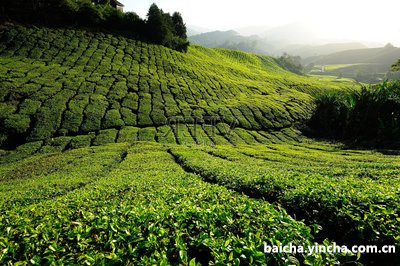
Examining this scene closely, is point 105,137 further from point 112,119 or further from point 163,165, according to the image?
point 163,165

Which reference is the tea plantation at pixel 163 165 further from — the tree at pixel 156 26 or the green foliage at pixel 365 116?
the green foliage at pixel 365 116

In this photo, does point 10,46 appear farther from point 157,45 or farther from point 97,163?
point 97,163

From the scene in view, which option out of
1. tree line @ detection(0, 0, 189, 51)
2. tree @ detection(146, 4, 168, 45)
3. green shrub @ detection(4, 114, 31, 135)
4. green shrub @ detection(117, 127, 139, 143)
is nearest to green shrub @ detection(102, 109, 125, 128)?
green shrub @ detection(117, 127, 139, 143)

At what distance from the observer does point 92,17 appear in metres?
70.5

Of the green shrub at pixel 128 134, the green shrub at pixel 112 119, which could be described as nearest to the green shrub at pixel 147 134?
the green shrub at pixel 128 134

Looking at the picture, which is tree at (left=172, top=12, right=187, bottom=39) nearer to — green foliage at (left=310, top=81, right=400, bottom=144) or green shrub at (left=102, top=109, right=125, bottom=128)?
green shrub at (left=102, top=109, right=125, bottom=128)

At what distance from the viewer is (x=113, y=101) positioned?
46469mm

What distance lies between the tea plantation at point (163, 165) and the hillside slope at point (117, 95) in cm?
31

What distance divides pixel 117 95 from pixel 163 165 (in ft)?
103

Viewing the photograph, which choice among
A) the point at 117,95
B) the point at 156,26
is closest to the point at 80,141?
the point at 117,95

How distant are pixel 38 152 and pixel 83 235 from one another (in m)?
34.5

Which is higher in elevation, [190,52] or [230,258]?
[190,52]

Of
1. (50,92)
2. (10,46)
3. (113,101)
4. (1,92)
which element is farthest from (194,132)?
(10,46)

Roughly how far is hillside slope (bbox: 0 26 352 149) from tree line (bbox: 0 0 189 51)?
522 cm
